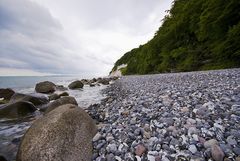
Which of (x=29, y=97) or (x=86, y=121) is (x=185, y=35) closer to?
(x=29, y=97)

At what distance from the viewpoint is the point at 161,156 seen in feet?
9.65

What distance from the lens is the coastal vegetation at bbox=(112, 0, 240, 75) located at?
15625 mm

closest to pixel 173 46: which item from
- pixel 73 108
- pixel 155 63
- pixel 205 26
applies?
pixel 155 63

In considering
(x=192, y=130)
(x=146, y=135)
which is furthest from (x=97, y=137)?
(x=192, y=130)

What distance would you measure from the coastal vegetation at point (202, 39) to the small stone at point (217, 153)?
14.3 m

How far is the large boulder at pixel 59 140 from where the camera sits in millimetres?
3455

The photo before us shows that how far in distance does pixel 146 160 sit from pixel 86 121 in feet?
6.60

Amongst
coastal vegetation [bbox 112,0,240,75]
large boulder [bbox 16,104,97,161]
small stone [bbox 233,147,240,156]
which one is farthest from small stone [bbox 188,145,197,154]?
coastal vegetation [bbox 112,0,240,75]

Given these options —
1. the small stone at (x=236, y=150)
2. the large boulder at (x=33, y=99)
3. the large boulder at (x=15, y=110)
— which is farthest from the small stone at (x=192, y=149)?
the large boulder at (x=33, y=99)

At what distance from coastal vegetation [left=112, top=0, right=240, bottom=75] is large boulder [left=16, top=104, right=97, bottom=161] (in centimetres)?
1494

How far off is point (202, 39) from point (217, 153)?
2063 centimetres

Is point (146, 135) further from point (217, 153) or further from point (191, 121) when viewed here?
point (217, 153)

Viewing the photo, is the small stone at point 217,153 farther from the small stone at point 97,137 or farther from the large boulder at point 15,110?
the large boulder at point 15,110

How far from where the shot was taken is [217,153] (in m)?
2.71
